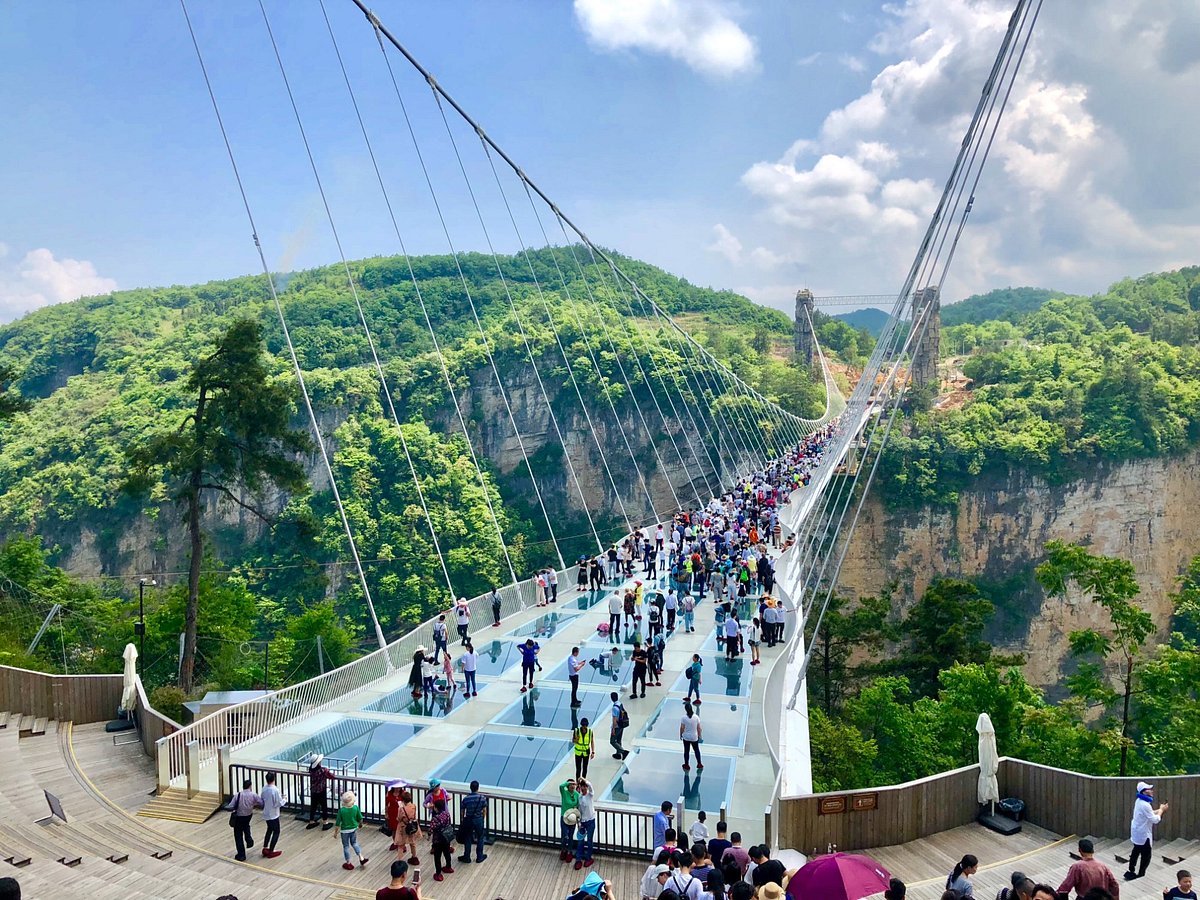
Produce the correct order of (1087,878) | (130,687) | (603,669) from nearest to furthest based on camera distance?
(1087,878), (130,687), (603,669)

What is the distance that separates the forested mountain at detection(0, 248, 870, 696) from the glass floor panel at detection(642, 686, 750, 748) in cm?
3503

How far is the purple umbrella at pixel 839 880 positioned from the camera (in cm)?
539

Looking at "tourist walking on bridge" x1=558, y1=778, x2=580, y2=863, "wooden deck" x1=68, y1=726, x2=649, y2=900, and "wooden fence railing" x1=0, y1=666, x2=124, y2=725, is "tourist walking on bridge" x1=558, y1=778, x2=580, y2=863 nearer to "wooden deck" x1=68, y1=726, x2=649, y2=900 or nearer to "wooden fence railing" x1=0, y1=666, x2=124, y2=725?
"wooden deck" x1=68, y1=726, x2=649, y2=900

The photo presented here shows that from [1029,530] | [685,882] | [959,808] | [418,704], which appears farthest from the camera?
[1029,530]

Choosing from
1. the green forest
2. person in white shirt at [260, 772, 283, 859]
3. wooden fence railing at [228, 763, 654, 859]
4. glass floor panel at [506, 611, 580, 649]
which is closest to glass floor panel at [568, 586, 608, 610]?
glass floor panel at [506, 611, 580, 649]

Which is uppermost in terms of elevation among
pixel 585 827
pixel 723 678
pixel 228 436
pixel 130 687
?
pixel 228 436

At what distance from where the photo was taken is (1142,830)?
747 cm

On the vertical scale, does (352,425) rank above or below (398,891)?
above

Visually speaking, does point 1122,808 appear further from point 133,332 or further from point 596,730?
point 133,332

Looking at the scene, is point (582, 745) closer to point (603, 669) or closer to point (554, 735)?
point (554, 735)

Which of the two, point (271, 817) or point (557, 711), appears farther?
point (557, 711)

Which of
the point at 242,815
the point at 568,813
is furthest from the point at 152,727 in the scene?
the point at 568,813

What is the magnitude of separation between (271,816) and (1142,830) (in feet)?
25.9

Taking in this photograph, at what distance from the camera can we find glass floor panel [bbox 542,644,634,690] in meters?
12.8
